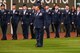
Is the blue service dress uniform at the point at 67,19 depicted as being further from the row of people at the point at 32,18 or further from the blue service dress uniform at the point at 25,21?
the blue service dress uniform at the point at 25,21

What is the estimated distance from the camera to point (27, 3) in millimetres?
27391

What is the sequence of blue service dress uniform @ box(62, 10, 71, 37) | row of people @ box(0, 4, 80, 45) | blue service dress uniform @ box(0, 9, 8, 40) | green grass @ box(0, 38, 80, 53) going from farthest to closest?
blue service dress uniform @ box(62, 10, 71, 37), row of people @ box(0, 4, 80, 45), blue service dress uniform @ box(0, 9, 8, 40), green grass @ box(0, 38, 80, 53)

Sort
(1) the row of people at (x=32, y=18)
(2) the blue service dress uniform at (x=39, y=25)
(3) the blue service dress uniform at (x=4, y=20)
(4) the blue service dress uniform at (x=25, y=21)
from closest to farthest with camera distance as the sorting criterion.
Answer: (2) the blue service dress uniform at (x=39, y=25) → (3) the blue service dress uniform at (x=4, y=20) → (1) the row of people at (x=32, y=18) → (4) the blue service dress uniform at (x=25, y=21)

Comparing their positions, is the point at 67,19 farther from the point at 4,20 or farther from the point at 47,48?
the point at 47,48

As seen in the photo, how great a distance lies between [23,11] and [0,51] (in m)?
6.87

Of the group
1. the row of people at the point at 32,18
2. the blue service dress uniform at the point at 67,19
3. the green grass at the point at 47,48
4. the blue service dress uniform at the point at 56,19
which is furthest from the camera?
the blue service dress uniform at the point at 67,19

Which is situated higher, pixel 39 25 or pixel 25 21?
pixel 39 25

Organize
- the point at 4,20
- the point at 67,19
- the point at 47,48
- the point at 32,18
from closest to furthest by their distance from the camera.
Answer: the point at 47,48 → the point at 4,20 → the point at 32,18 → the point at 67,19

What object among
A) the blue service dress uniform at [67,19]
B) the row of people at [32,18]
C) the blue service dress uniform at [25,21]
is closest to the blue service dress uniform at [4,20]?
the row of people at [32,18]

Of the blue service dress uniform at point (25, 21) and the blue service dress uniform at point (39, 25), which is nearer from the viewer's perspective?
the blue service dress uniform at point (39, 25)

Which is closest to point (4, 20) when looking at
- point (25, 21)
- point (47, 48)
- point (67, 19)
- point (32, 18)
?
point (25, 21)

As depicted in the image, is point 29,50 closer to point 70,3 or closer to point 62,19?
point 62,19

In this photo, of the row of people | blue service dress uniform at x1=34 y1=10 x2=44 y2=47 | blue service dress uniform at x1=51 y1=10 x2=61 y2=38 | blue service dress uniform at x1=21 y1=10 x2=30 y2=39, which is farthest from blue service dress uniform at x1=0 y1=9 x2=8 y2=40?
blue service dress uniform at x1=34 y1=10 x2=44 y2=47

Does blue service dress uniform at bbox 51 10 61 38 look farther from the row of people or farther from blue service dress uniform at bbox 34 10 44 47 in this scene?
blue service dress uniform at bbox 34 10 44 47
